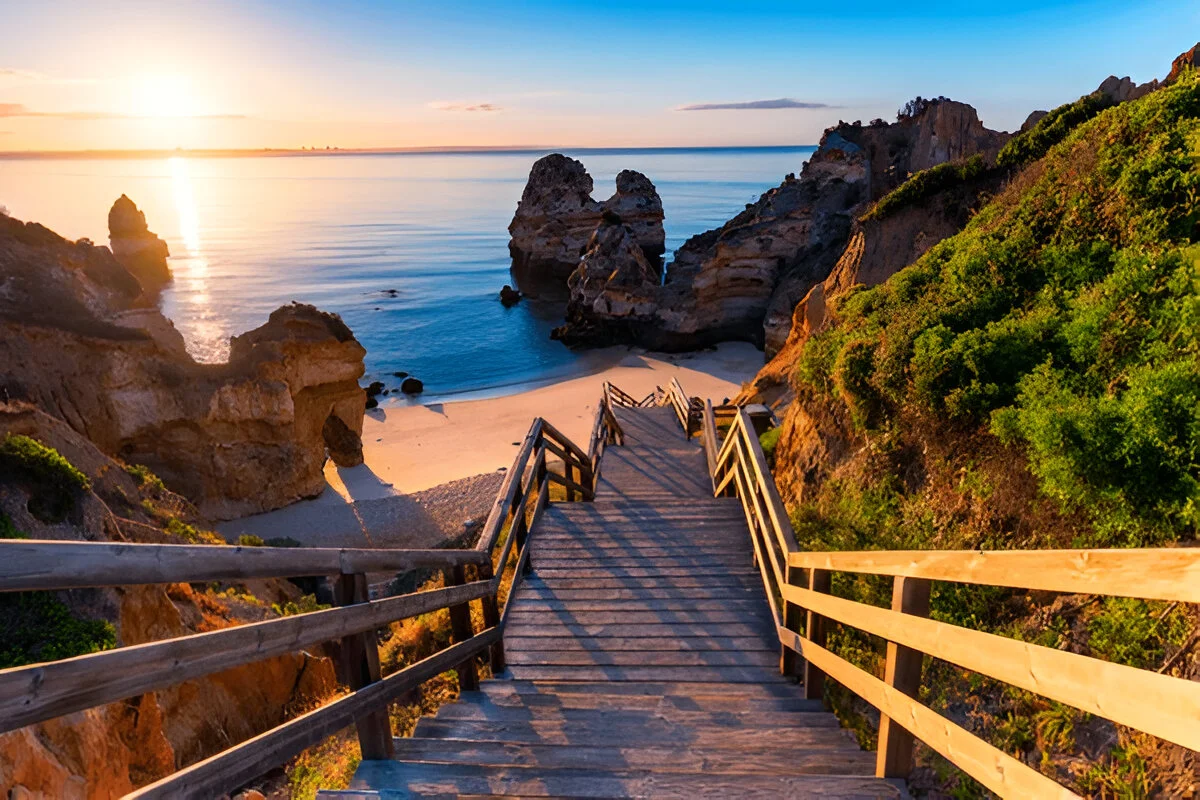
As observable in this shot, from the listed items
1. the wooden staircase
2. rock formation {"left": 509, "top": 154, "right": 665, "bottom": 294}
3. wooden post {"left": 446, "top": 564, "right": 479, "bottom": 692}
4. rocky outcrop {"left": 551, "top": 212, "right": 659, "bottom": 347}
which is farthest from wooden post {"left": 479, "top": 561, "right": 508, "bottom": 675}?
rock formation {"left": 509, "top": 154, "right": 665, "bottom": 294}

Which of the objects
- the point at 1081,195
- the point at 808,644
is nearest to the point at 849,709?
the point at 808,644

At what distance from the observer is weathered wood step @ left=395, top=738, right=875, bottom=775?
320cm

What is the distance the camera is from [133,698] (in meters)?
5.75

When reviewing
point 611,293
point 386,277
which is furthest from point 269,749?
point 386,277

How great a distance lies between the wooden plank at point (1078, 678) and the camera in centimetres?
135

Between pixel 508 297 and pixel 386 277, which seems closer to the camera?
pixel 508 297

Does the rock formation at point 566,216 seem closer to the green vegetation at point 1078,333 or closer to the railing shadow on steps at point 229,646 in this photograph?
the green vegetation at point 1078,333

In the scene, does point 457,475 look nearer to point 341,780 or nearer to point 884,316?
point 884,316

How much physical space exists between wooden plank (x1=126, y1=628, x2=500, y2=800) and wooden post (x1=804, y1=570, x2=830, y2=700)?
88.2 inches

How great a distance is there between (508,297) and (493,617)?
181 ft

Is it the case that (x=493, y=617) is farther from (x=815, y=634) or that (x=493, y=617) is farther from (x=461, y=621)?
(x=815, y=634)

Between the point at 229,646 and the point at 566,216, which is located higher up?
the point at 566,216

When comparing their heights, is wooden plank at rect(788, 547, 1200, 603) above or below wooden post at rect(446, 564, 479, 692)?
above

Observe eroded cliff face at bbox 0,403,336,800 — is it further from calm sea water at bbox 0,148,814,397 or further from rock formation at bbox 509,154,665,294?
rock formation at bbox 509,154,665,294
